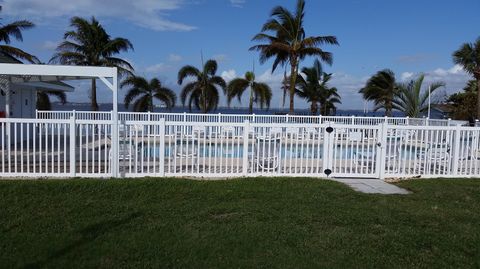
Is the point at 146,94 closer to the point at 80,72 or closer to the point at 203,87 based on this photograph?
the point at 203,87

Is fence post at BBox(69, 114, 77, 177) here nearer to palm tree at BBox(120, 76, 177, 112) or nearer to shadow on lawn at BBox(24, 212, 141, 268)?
shadow on lawn at BBox(24, 212, 141, 268)

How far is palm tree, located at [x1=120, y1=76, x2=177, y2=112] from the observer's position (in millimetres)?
28719

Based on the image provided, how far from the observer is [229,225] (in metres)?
5.90

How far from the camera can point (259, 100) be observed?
31.2 m

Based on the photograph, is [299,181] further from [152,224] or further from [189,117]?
[189,117]

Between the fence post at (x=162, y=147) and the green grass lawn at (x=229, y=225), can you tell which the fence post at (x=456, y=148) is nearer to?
the green grass lawn at (x=229, y=225)

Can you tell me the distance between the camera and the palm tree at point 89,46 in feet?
87.6

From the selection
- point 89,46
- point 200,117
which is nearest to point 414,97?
point 200,117

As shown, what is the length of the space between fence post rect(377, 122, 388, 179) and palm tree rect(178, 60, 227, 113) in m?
19.7

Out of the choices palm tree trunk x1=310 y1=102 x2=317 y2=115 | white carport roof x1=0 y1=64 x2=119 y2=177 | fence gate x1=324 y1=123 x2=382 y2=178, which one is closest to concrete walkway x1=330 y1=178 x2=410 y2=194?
fence gate x1=324 y1=123 x2=382 y2=178

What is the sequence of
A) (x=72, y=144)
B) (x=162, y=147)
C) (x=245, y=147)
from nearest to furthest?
(x=72, y=144) → (x=162, y=147) → (x=245, y=147)

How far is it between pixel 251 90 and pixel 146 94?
23.4ft

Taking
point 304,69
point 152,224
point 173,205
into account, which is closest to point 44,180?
point 173,205

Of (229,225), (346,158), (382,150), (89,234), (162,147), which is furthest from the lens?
(346,158)
